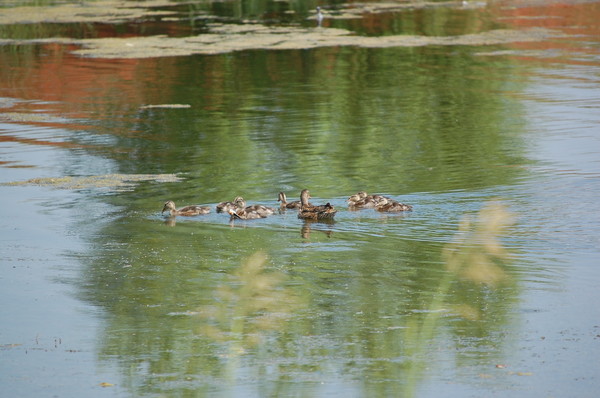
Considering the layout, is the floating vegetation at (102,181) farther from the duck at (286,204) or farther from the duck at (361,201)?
the duck at (361,201)

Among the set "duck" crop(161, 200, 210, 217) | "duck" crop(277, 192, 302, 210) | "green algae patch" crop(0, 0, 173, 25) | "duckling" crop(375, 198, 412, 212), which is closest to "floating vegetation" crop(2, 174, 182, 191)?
"duck" crop(161, 200, 210, 217)

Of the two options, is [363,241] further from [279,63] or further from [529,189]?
[279,63]

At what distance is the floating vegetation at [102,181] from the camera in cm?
1611

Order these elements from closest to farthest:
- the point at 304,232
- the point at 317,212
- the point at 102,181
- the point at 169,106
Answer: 1. the point at 304,232
2. the point at 317,212
3. the point at 102,181
4. the point at 169,106

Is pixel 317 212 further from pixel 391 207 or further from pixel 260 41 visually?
pixel 260 41

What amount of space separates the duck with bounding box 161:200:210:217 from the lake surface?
5.2 inches

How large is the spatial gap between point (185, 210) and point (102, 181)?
2.83m

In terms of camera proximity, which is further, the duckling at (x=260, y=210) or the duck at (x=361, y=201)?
the duckling at (x=260, y=210)

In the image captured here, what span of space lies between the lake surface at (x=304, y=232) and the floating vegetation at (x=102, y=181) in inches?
2.5

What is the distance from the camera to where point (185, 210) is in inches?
A: 553

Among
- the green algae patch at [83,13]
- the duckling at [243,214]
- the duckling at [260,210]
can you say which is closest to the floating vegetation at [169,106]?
the duckling at [260,210]

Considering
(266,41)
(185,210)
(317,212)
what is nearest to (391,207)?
(317,212)

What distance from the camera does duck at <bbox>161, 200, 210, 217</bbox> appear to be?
1395 cm

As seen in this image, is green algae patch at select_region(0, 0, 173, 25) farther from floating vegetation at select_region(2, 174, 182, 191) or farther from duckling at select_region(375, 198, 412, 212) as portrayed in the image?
duckling at select_region(375, 198, 412, 212)
